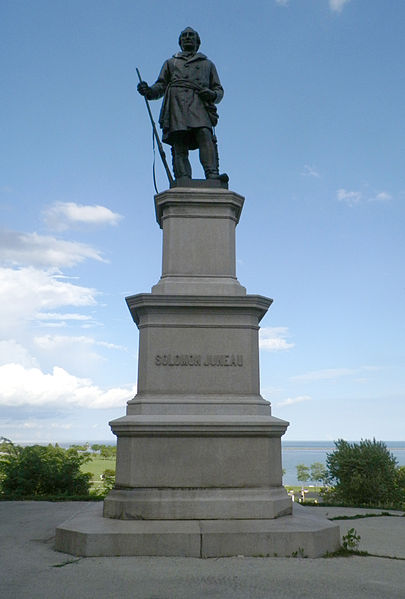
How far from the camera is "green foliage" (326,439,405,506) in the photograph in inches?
477

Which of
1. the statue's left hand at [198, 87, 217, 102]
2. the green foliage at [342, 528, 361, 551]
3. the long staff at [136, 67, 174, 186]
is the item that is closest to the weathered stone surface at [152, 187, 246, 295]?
the long staff at [136, 67, 174, 186]

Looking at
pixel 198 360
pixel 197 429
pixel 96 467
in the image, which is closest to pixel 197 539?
pixel 197 429

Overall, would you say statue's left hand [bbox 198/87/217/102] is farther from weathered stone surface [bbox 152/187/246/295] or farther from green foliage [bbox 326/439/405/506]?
green foliage [bbox 326/439/405/506]

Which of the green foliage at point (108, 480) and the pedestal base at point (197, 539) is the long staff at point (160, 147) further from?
the green foliage at point (108, 480)

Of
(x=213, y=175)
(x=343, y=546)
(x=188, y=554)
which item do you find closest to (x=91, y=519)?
(x=188, y=554)

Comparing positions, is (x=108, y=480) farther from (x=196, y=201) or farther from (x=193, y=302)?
(x=196, y=201)

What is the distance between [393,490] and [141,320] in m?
8.00

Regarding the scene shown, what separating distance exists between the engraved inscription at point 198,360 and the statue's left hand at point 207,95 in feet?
15.3

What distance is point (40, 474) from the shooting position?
12.4 m

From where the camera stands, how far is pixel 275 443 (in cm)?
719

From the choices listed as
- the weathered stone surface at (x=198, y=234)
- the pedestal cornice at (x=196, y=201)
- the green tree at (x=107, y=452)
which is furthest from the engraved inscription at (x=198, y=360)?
the green tree at (x=107, y=452)

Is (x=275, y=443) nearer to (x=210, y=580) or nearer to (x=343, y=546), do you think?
(x=343, y=546)

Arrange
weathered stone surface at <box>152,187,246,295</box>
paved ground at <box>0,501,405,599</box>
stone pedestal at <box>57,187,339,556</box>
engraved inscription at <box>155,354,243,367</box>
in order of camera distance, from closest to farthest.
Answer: paved ground at <box>0,501,405,599</box> → stone pedestal at <box>57,187,339,556</box> → engraved inscription at <box>155,354,243,367</box> → weathered stone surface at <box>152,187,246,295</box>

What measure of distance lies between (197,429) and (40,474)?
700 cm
